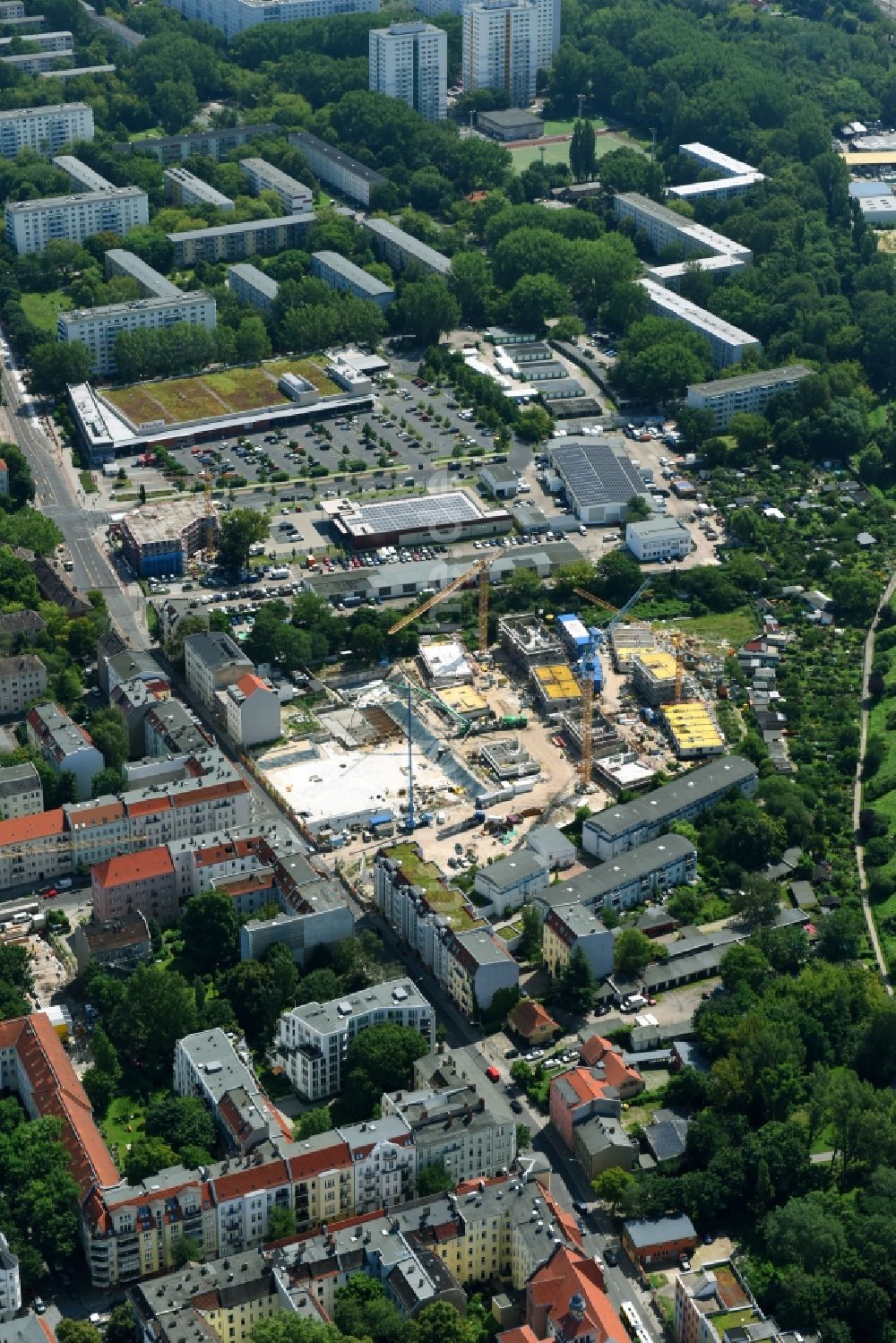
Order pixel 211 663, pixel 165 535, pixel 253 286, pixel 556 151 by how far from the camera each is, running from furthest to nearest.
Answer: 1. pixel 556 151
2. pixel 253 286
3. pixel 165 535
4. pixel 211 663

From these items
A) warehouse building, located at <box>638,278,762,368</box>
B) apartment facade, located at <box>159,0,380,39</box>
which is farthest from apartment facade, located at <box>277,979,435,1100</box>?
apartment facade, located at <box>159,0,380,39</box>

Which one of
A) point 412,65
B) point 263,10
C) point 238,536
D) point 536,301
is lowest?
point 238,536

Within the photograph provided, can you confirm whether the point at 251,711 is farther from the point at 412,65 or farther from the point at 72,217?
the point at 412,65

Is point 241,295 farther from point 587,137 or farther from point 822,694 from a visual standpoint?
point 822,694

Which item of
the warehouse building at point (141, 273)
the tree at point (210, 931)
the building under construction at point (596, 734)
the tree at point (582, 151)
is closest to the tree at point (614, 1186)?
the tree at point (210, 931)

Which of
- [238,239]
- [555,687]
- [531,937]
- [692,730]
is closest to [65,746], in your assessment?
[531,937]

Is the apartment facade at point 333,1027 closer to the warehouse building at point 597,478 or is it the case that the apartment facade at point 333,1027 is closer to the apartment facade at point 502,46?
the warehouse building at point 597,478
